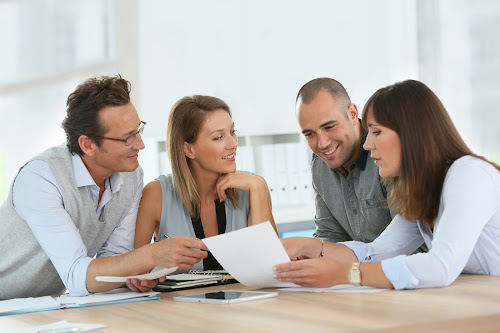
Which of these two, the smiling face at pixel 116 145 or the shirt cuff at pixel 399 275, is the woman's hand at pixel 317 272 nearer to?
the shirt cuff at pixel 399 275

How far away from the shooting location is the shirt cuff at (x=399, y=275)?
1779 millimetres

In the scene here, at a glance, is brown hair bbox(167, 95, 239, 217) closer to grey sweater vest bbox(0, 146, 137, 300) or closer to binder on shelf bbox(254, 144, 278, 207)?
grey sweater vest bbox(0, 146, 137, 300)

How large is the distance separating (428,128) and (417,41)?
2630 millimetres

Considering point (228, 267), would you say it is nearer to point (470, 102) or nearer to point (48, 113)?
point (48, 113)

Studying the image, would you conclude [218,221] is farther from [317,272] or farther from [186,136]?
[317,272]

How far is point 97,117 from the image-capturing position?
2.42 meters

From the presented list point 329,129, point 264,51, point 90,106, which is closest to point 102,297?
point 90,106

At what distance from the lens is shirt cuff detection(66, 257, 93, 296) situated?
81.1 inches

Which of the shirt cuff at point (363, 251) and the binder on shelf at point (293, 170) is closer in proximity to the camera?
the shirt cuff at point (363, 251)

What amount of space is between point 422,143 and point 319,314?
68 cm

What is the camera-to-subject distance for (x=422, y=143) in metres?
1.95

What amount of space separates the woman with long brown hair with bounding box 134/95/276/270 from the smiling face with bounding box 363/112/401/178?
76 centimetres

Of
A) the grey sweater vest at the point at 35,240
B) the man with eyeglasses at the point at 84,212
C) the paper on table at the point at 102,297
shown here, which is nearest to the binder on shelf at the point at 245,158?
the man with eyeglasses at the point at 84,212

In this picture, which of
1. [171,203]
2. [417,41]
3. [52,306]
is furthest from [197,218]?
[417,41]
